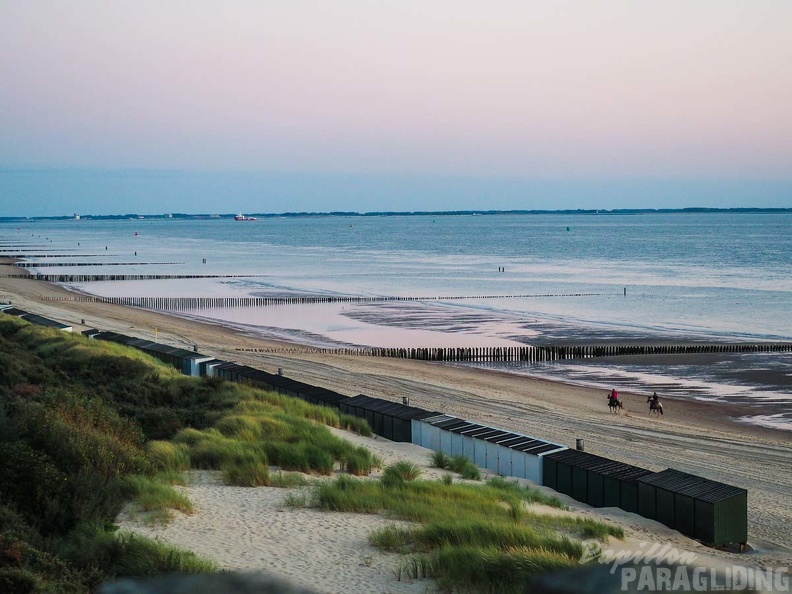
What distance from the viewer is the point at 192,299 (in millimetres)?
65625

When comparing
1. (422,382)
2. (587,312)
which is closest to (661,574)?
(422,382)

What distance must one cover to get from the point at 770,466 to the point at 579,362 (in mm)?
18950

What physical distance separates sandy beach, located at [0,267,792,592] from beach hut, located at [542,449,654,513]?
503 mm

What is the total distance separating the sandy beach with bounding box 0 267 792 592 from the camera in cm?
1098

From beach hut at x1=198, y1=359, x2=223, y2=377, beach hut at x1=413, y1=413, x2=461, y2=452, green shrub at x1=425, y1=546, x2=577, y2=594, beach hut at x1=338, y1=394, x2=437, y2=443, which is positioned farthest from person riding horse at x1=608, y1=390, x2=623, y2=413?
green shrub at x1=425, y1=546, x2=577, y2=594

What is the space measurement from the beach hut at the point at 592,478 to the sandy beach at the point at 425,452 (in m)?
0.50

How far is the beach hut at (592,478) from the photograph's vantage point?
53.1ft

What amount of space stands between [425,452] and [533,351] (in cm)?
2276

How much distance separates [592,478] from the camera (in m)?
16.8

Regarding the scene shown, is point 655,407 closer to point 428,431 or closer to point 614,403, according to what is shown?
point 614,403

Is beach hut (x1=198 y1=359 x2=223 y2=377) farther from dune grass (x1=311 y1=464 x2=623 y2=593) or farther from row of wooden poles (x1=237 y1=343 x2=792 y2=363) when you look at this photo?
dune grass (x1=311 y1=464 x2=623 y2=593)

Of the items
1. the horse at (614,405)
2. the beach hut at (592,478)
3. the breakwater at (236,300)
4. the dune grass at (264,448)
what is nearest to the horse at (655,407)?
the horse at (614,405)

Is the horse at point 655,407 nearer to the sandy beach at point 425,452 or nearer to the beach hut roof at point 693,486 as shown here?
the sandy beach at point 425,452

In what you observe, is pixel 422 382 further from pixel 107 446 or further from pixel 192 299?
pixel 192 299
